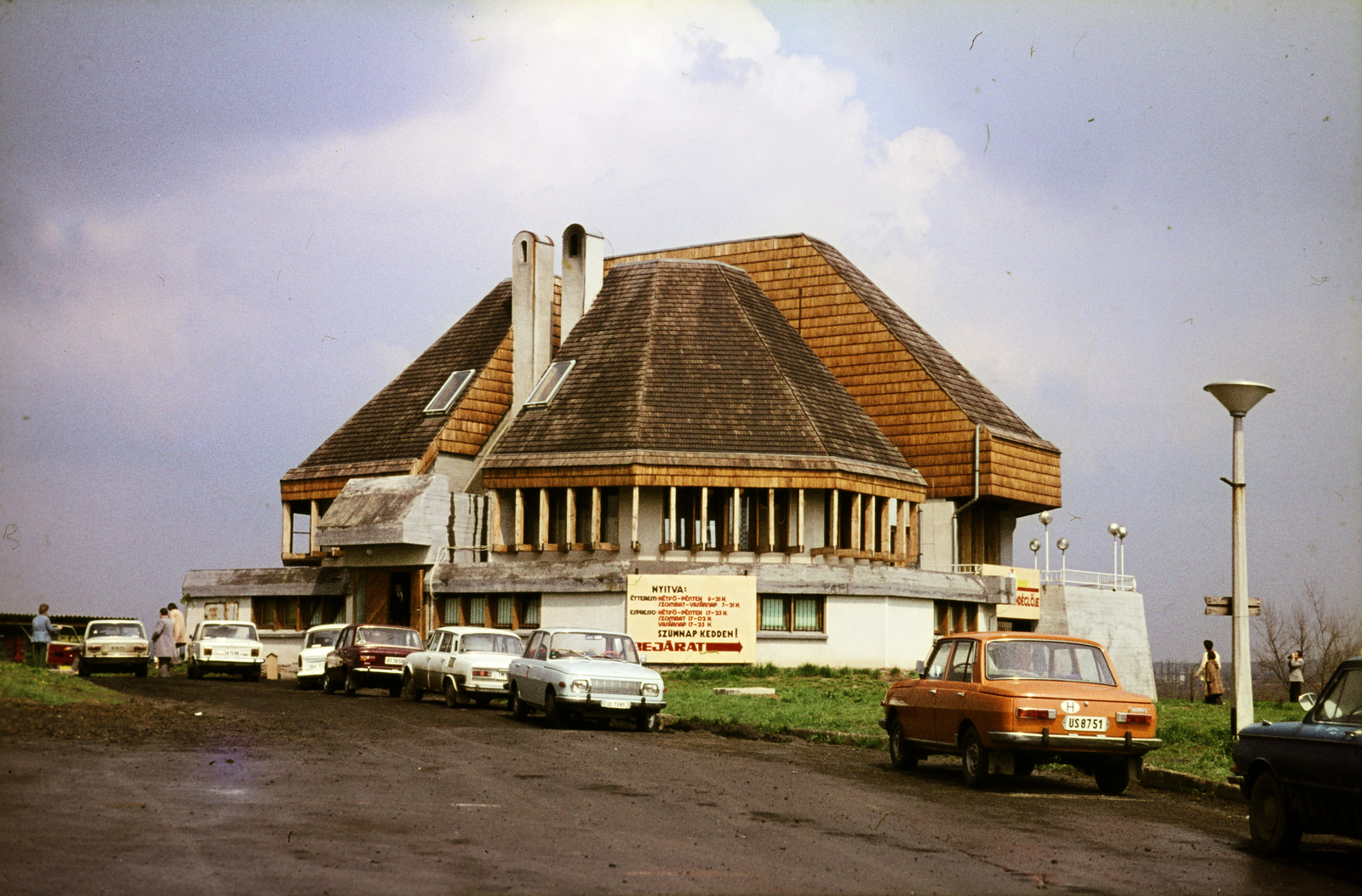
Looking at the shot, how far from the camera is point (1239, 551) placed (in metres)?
17.7

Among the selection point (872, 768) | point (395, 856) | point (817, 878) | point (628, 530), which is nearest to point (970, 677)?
point (872, 768)

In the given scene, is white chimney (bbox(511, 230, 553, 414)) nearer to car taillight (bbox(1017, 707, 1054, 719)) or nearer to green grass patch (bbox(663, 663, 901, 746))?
green grass patch (bbox(663, 663, 901, 746))

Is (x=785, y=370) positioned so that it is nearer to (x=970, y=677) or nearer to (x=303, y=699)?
(x=303, y=699)

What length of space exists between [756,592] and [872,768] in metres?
22.5

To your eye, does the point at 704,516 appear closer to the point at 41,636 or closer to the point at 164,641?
the point at 164,641

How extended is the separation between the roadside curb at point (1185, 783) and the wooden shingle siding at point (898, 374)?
33210 mm

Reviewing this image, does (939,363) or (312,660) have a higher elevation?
(939,363)

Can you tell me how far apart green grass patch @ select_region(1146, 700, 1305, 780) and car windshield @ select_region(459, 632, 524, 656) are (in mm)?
11828

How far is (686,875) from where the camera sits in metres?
9.26

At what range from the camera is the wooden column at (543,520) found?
4434cm

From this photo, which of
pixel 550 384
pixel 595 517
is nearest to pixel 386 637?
pixel 595 517

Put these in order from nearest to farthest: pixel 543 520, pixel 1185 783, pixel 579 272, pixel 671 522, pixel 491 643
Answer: pixel 1185 783 → pixel 491 643 → pixel 671 522 → pixel 543 520 → pixel 579 272

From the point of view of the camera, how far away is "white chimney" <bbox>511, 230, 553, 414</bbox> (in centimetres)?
5134

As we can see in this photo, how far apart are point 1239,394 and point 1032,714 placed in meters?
5.50
